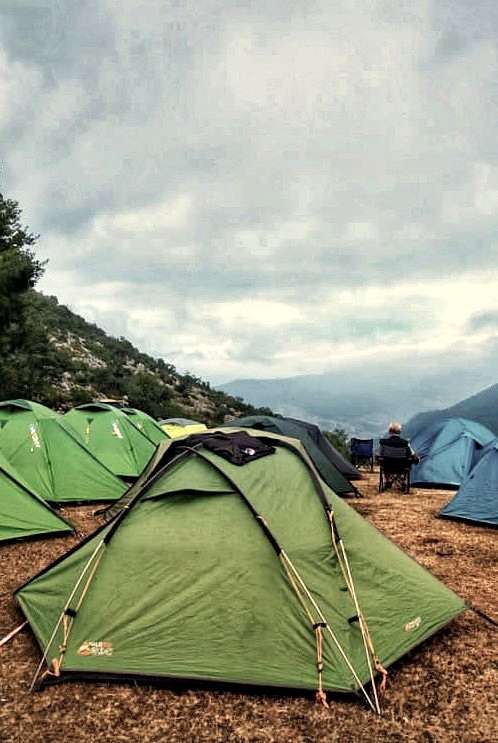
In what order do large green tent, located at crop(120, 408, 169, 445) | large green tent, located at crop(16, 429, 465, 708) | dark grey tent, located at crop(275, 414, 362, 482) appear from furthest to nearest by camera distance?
large green tent, located at crop(120, 408, 169, 445) → dark grey tent, located at crop(275, 414, 362, 482) → large green tent, located at crop(16, 429, 465, 708)

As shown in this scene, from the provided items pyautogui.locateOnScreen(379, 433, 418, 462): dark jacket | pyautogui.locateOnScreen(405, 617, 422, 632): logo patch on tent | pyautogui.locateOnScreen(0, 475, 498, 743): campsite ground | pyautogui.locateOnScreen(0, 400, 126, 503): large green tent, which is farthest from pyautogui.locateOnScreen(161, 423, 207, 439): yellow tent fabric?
pyautogui.locateOnScreen(405, 617, 422, 632): logo patch on tent

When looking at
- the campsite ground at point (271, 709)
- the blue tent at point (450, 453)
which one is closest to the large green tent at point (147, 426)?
the blue tent at point (450, 453)

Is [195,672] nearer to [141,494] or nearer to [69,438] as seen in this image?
[141,494]

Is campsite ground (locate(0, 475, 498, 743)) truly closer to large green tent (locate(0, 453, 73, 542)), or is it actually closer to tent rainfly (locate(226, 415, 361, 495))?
large green tent (locate(0, 453, 73, 542))

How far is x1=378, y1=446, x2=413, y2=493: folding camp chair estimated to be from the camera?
42.6ft

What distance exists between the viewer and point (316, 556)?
194 inches

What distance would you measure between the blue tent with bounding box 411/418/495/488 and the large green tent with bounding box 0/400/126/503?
8.24 m

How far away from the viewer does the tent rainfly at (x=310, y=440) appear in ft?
40.4

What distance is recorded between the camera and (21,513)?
26.9 feet

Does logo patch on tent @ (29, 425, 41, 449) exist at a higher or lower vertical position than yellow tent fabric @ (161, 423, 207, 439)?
higher

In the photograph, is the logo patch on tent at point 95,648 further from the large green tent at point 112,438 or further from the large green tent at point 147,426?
the large green tent at point 147,426

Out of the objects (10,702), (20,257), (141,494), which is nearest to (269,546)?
(141,494)

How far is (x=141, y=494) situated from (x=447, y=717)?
3.16 meters

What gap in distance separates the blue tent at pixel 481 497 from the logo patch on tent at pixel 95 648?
7418mm
